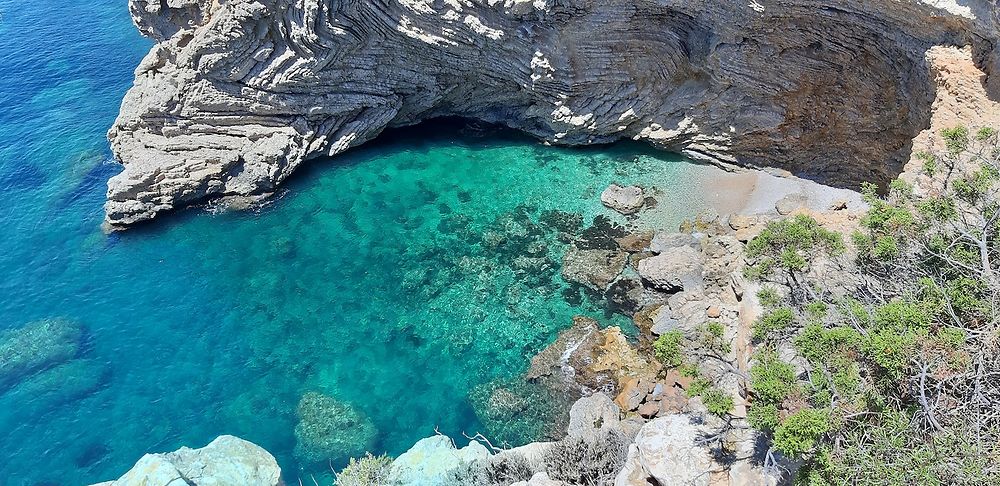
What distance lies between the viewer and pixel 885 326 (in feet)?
36.7

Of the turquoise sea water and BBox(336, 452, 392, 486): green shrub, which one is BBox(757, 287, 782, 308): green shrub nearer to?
the turquoise sea water

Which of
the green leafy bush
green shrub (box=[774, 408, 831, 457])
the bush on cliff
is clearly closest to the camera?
the bush on cliff

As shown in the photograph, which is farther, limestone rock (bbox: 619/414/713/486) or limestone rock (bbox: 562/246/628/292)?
limestone rock (bbox: 562/246/628/292)

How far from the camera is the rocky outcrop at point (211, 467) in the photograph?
15812 mm

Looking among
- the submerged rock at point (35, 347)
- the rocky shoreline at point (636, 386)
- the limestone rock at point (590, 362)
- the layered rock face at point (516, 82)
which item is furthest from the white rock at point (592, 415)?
the submerged rock at point (35, 347)

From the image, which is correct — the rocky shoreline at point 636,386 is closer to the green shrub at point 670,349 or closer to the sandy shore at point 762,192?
the green shrub at point 670,349

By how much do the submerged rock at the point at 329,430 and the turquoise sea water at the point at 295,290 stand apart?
30 cm

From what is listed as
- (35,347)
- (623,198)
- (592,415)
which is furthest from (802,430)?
(35,347)

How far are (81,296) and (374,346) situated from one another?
11574mm

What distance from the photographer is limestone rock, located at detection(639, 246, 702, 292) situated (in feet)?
69.2

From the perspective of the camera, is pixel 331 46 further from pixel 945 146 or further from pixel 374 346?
pixel 945 146

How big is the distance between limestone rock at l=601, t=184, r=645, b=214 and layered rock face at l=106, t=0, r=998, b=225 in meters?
2.90

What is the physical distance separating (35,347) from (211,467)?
9914 millimetres

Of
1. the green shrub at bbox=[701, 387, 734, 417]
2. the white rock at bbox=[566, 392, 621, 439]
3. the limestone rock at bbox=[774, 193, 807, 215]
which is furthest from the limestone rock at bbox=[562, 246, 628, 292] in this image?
the green shrub at bbox=[701, 387, 734, 417]
